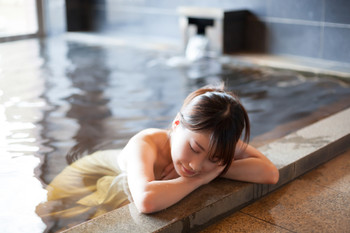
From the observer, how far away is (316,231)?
6.73 feet

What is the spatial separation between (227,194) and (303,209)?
37 cm

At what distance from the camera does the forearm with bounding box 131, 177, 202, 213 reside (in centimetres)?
200

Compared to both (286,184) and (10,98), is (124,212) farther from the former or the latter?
(10,98)

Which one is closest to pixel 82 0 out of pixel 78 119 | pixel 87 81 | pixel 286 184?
pixel 87 81

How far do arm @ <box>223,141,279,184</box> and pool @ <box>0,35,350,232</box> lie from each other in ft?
2.91

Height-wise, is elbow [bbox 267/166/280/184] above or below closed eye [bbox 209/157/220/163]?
below

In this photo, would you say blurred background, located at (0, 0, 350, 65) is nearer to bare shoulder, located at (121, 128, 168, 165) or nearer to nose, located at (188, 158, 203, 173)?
bare shoulder, located at (121, 128, 168, 165)

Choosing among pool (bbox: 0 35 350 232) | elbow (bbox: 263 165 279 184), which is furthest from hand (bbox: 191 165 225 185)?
pool (bbox: 0 35 350 232)

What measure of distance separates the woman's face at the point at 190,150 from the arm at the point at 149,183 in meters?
0.09

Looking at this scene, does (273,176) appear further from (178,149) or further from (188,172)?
(178,149)

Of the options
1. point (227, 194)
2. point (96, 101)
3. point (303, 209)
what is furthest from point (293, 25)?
point (227, 194)

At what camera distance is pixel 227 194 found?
2.20 metres

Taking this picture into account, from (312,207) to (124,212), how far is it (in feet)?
2.92

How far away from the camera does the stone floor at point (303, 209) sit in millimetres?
2090
